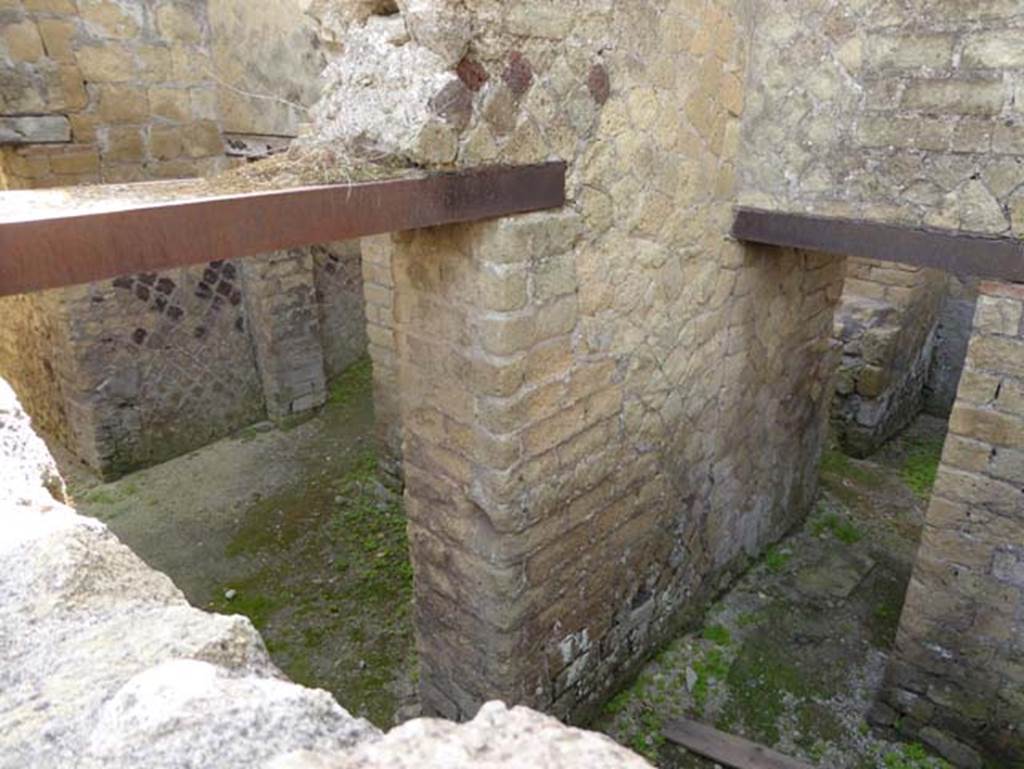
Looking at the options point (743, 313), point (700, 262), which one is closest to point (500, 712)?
point (700, 262)

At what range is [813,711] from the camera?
3.43m

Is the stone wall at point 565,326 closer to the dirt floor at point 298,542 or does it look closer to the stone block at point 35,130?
the dirt floor at point 298,542

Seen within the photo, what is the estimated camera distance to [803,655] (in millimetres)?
3750

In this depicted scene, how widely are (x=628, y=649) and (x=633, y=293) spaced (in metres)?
1.64

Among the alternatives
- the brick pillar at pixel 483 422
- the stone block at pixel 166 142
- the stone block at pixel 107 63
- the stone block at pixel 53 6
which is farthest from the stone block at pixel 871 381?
the stone block at pixel 53 6

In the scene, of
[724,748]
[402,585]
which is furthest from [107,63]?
[724,748]

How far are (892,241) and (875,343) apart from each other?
2.88 m

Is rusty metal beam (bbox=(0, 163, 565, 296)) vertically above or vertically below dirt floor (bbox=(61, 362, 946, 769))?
above

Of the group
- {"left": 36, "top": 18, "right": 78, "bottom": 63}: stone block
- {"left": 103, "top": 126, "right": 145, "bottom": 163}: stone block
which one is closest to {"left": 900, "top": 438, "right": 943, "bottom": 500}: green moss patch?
{"left": 103, "top": 126, "right": 145, "bottom": 163}: stone block

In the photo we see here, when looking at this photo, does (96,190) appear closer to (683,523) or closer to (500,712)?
(500,712)

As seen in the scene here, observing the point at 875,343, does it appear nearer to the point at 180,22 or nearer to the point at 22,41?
the point at 180,22

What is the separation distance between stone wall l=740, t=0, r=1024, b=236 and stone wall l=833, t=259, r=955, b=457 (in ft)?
9.22

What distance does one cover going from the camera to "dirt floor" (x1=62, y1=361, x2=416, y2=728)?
12.2 ft

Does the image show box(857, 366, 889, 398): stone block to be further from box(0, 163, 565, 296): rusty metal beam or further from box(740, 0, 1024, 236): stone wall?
box(0, 163, 565, 296): rusty metal beam
